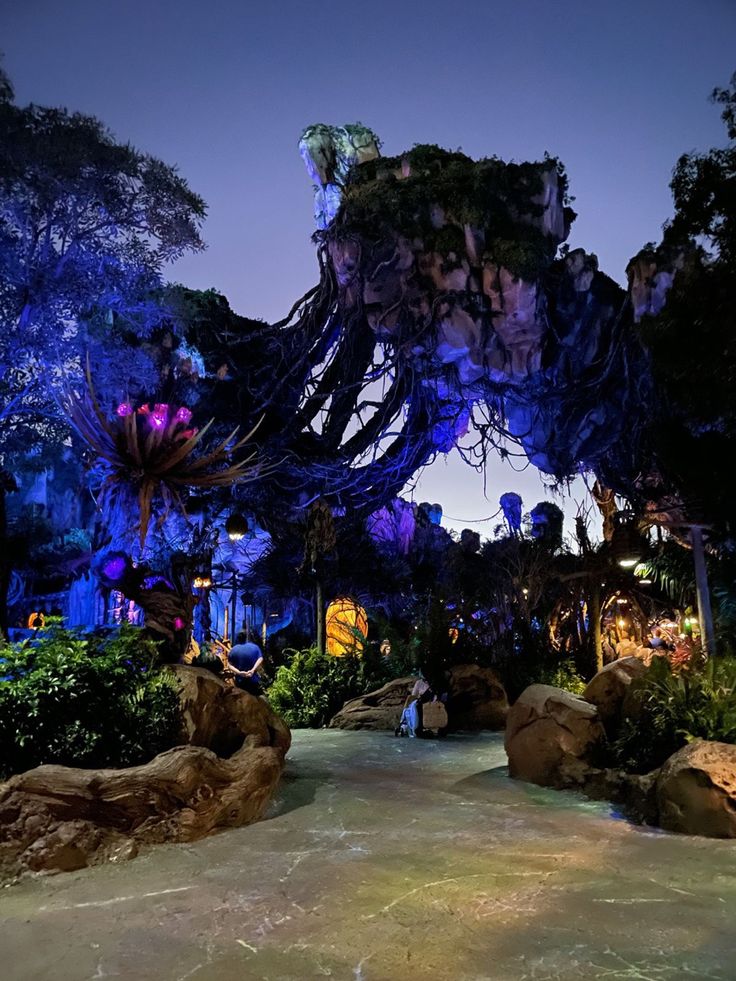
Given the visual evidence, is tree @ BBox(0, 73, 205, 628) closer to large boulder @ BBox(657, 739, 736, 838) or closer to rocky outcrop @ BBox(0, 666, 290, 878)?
rocky outcrop @ BBox(0, 666, 290, 878)

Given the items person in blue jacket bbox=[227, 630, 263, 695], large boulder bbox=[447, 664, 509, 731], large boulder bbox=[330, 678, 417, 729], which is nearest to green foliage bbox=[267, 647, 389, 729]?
large boulder bbox=[330, 678, 417, 729]

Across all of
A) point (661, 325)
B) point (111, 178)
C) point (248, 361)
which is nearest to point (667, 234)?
point (661, 325)

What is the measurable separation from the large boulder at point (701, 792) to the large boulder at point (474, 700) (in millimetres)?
7099

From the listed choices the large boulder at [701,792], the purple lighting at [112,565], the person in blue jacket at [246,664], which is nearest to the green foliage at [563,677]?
the person in blue jacket at [246,664]

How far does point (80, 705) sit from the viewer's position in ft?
19.2

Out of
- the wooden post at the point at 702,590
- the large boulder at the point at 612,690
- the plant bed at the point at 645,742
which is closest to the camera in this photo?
the plant bed at the point at 645,742

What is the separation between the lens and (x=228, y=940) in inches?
151

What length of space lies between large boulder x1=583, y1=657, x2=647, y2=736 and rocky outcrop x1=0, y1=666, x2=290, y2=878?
3.90 metres

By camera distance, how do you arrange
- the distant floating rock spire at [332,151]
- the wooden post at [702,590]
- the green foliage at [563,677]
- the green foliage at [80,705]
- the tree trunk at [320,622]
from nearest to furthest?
1. the green foliage at [80,705]
2. the wooden post at [702,590]
3. the green foliage at [563,677]
4. the tree trunk at [320,622]
5. the distant floating rock spire at [332,151]

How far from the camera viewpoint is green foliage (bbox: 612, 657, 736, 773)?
662 centimetres

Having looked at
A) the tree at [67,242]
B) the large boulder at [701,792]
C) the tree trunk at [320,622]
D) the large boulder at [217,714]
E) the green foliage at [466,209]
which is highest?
the green foliage at [466,209]

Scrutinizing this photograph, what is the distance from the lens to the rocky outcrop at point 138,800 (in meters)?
4.99

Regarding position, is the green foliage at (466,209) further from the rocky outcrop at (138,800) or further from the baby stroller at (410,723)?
the rocky outcrop at (138,800)

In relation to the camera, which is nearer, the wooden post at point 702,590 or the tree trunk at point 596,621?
the wooden post at point 702,590
